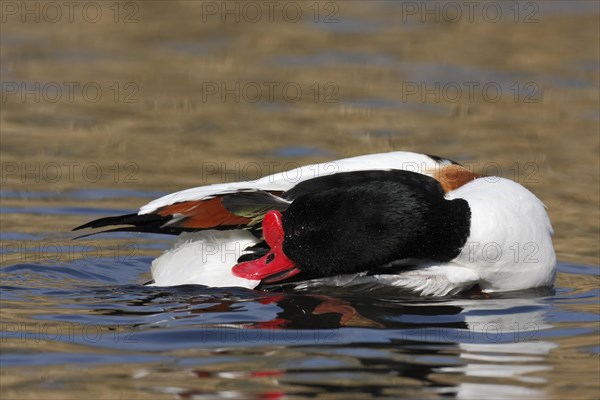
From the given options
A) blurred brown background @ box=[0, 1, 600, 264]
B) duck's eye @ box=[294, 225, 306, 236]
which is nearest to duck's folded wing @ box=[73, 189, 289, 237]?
duck's eye @ box=[294, 225, 306, 236]

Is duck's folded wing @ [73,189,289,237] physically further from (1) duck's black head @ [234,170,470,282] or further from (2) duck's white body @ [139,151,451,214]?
(1) duck's black head @ [234,170,470,282]

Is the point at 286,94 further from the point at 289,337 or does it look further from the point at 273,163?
the point at 289,337

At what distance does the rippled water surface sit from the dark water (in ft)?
0.06

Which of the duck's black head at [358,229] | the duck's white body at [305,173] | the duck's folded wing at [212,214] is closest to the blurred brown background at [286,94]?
the duck's white body at [305,173]

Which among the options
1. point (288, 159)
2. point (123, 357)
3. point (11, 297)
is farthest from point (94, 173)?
point (123, 357)

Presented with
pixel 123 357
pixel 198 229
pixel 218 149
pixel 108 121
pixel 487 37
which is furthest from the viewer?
pixel 487 37

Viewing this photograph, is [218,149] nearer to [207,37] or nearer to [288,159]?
[288,159]

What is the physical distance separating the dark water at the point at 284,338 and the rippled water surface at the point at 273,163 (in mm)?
17

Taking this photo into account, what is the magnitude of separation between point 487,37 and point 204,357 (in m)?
9.91

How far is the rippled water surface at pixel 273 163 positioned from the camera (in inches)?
228

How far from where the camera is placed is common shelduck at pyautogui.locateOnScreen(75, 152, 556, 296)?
6.45 m

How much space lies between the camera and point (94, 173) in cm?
1043

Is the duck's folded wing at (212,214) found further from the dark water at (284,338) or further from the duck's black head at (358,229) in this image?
the dark water at (284,338)

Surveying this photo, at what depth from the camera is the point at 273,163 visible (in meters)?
10.7
